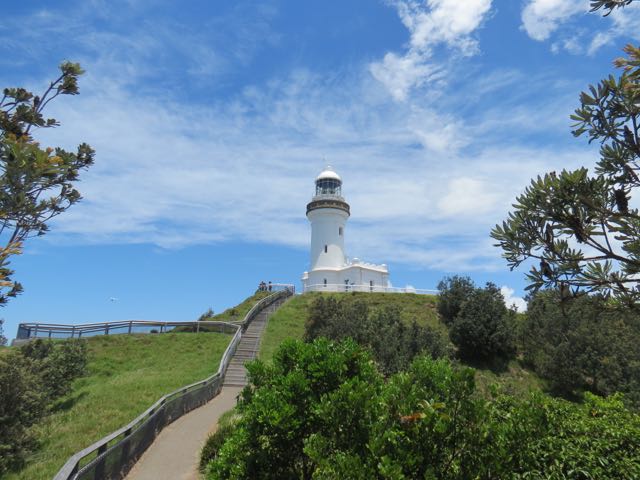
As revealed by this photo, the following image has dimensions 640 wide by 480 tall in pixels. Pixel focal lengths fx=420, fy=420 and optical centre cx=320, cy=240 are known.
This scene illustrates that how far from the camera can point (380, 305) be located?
127ft

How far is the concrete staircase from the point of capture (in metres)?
21.4

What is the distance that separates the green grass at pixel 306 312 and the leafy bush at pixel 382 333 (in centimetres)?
219

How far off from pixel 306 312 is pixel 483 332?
15.2 meters

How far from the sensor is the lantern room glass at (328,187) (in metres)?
53.7

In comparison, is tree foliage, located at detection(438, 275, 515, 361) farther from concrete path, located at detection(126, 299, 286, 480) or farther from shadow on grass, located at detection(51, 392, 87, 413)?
shadow on grass, located at detection(51, 392, 87, 413)

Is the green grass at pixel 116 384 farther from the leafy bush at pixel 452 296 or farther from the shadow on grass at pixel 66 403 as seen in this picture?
the leafy bush at pixel 452 296

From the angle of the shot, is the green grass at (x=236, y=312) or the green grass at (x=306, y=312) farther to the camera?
the green grass at (x=236, y=312)

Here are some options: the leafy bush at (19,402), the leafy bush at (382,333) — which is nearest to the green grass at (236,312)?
the leafy bush at (382,333)

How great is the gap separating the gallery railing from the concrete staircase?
1266mm

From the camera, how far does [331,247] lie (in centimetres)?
5112

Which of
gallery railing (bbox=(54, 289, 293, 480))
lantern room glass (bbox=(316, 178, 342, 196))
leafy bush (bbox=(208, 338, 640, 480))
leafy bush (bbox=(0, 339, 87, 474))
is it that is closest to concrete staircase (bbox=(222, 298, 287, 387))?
gallery railing (bbox=(54, 289, 293, 480))

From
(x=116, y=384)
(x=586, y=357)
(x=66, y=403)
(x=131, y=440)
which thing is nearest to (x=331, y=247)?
(x=586, y=357)

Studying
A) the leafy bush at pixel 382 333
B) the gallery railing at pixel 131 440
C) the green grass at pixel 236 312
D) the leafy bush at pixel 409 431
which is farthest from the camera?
the green grass at pixel 236 312

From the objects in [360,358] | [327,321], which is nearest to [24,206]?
[360,358]
